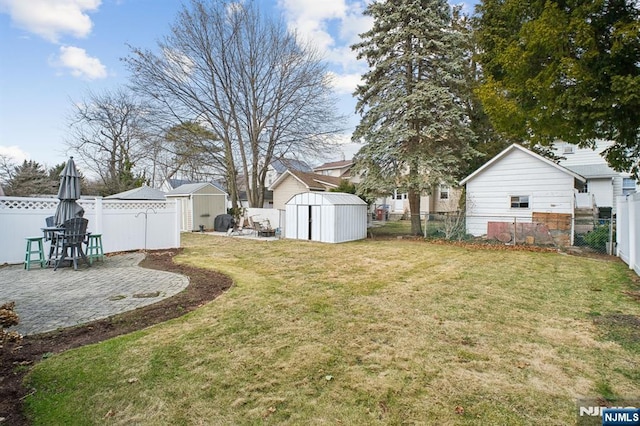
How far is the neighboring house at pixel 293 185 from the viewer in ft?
78.2

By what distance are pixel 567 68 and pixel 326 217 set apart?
9.71 metres

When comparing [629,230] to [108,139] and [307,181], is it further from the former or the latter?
[108,139]

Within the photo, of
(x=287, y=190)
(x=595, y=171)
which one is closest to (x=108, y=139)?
(x=287, y=190)

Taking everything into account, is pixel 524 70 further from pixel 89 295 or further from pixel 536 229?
pixel 89 295

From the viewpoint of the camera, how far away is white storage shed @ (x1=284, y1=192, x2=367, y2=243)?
1410cm

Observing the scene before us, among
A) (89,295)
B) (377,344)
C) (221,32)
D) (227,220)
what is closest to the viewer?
(377,344)

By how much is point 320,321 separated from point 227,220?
53.3 ft

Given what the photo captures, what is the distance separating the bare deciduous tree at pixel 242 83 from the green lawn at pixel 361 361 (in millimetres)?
15366

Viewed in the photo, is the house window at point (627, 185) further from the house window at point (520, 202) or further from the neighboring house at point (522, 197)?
the house window at point (520, 202)

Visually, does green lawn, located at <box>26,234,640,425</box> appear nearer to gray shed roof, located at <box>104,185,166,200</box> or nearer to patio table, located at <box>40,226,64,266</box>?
patio table, located at <box>40,226,64,266</box>

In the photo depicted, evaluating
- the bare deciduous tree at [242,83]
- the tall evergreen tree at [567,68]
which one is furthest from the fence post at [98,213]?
the tall evergreen tree at [567,68]

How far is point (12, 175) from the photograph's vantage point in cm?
2622

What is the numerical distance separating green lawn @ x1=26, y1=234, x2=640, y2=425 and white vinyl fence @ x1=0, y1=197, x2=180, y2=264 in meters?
7.56

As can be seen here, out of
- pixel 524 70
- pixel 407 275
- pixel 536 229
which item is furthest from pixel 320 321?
pixel 536 229
